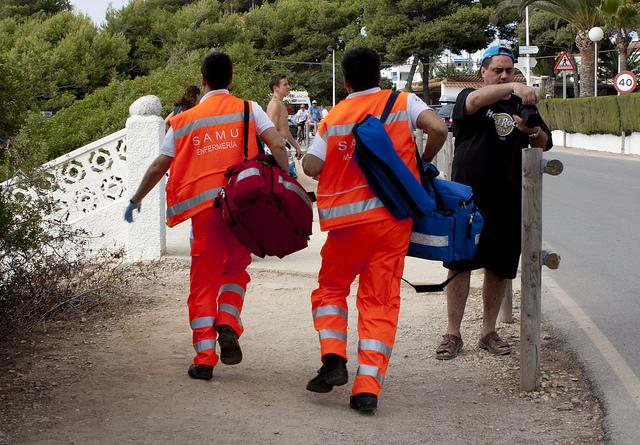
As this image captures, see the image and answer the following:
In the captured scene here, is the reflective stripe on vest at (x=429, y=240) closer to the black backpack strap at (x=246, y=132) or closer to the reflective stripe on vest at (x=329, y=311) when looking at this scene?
the reflective stripe on vest at (x=329, y=311)

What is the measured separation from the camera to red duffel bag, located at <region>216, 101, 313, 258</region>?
18.5 ft

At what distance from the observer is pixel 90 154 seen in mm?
11008

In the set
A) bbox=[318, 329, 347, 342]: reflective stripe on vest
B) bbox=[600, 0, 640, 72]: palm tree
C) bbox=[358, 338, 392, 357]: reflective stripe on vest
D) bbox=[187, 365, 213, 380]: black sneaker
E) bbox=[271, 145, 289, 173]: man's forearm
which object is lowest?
bbox=[187, 365, 213, 380]: black sneaker

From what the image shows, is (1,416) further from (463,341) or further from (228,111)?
(463,341)

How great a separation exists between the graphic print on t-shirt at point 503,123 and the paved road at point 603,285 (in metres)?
1.51

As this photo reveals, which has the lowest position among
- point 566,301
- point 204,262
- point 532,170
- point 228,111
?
point 566,301

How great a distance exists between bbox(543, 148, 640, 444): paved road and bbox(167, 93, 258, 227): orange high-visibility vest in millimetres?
2453

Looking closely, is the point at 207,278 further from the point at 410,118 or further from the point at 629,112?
the point at 629,112

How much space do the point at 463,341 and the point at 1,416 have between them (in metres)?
3.13

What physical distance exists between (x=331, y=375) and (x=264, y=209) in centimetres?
94

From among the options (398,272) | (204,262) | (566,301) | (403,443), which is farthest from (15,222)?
(566,301)

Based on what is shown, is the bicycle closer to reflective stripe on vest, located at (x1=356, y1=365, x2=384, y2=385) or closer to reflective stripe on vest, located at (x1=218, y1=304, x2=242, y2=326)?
reflective stripe on vest, located at (x1=218, y1=304, x2=242, y2=326)

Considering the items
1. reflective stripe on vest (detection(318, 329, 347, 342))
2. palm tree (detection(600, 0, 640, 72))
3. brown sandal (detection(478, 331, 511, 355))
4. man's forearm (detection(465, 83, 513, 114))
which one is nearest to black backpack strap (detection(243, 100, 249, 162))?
reflective stripe on vest (detection(318, 329, 347, 342))

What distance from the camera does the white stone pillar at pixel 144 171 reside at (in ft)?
34.0
